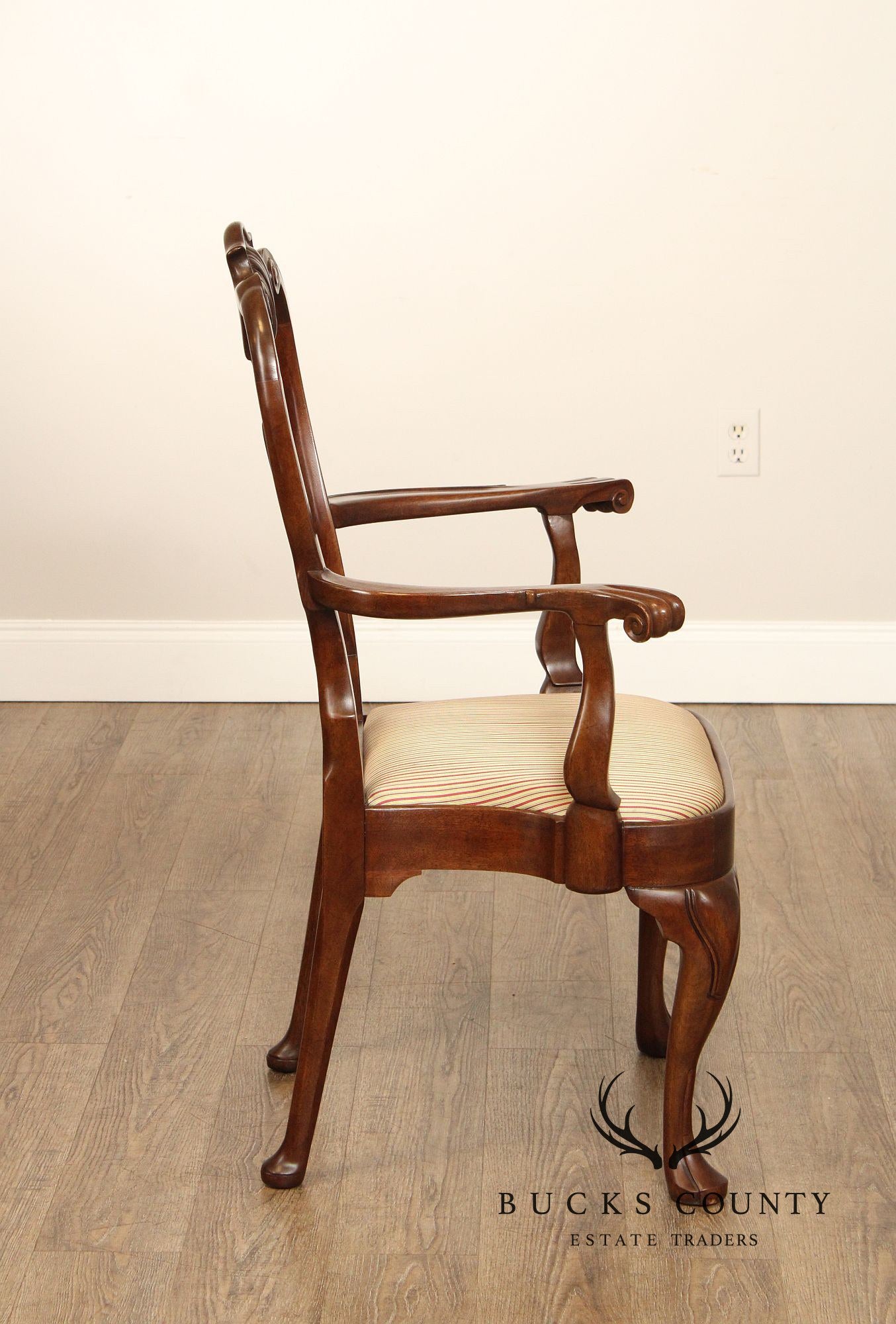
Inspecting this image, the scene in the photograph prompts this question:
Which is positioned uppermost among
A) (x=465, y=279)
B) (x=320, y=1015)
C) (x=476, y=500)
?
(x=465, y=279)

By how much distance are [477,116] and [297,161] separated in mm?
350

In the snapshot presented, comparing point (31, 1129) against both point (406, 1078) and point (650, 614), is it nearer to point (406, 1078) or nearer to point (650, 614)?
point (406, 1078)

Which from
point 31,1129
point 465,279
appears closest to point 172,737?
point 465,279

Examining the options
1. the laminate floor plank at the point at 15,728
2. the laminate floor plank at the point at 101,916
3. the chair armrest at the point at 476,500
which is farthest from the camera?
the laminate floor plank at the point at 15,728

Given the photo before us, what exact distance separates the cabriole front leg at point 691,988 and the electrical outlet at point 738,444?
4.83 feet

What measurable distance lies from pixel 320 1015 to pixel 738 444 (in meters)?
1.66

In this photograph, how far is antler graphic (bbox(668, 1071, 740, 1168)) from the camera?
→ 52.8 inches

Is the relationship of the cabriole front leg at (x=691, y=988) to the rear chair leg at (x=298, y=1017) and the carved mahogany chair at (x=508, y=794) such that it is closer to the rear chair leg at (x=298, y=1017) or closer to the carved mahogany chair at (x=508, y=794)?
the carved mahogany chair at (x=508, y=794)

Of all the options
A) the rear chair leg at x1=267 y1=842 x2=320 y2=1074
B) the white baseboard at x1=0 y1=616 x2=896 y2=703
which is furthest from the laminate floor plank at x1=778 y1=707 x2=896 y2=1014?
the rear chair leg at x1=267 y1=842 x2=320 y2=1074

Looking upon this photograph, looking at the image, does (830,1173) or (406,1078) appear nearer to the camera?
(830,1173)

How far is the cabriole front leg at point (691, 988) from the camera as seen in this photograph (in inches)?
49.4

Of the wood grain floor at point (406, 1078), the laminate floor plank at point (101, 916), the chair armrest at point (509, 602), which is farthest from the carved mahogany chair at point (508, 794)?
the laminate floor plank at point (101, 916)

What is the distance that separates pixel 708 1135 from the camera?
1.43 metres

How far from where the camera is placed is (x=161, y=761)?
8.22 feet
